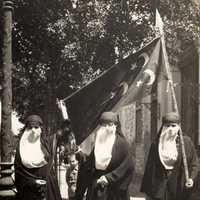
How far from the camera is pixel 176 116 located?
32.6 feet

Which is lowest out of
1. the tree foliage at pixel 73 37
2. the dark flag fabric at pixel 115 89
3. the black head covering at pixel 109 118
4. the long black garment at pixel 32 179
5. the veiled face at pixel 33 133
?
the long black garment at pixel 32 179

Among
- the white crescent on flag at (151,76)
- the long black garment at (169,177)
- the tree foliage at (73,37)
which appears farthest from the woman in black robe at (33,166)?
the tree foliage at (73,37)

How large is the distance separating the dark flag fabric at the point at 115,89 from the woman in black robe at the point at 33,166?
70 centimetres

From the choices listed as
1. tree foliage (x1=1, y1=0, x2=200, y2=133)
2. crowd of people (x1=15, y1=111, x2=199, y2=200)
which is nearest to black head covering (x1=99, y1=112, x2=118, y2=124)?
crowd of people (x1=15, y1=111, x2=199, y2=200)

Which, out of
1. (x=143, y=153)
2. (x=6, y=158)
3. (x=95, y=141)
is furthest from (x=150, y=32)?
(x=143, y=153)

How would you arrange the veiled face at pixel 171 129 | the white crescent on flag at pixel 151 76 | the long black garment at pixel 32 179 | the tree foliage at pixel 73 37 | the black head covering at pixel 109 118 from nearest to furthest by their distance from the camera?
the veiled face at pixel 171 129
the long black garment at pixel 32 179
the black head covering at pixel 109 118
the white crescent on flag at pixel 151 76
the tree foliage at pixel 73 37

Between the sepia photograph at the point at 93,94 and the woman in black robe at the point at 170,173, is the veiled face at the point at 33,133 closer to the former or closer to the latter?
the sepia photograph at the point at 93,94

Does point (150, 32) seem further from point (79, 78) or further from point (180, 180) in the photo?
point (180, 180)

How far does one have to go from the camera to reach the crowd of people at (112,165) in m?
9.92

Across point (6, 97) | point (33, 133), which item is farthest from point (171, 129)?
point (6, 97)

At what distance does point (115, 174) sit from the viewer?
9.97 metres

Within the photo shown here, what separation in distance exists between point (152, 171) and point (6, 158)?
2145 mm

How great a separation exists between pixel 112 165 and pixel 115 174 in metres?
0.14

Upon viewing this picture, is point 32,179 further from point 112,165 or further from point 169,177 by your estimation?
point 169,177
